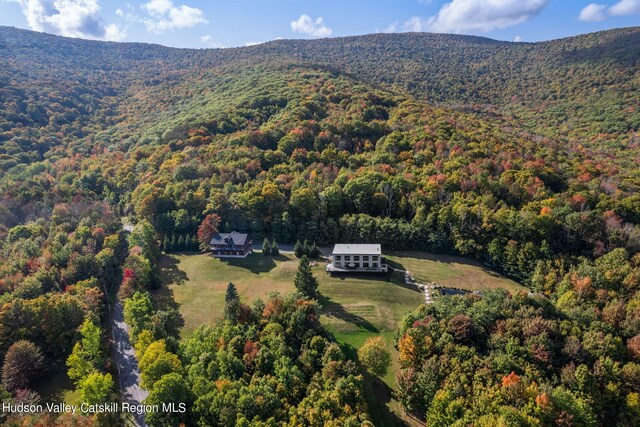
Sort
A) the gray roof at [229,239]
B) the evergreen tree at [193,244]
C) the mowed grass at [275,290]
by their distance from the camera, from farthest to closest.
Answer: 1. the evergreen tree at [193,244]
2. the gray roof at [229,239]
3. the mowed grass at [275,290]

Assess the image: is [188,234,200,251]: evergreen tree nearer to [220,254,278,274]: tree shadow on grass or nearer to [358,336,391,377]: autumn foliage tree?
[220,254,278,274]: tree shadow on grass

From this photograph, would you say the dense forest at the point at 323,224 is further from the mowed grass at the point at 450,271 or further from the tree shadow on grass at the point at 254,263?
the tree shadow on grass at the point at 254,263

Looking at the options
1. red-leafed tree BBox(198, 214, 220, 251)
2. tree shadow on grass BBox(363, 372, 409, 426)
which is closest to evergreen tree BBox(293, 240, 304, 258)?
red-leafed tree BBox(198, 214, 220, 251)

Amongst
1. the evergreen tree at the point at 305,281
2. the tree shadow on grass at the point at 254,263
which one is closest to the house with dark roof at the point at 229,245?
the tree shadow on grass at the point at 254,263

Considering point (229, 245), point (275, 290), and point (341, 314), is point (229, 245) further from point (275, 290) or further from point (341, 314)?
point (341, 314)

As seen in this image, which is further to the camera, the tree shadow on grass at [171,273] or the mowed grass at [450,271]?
the tree shadow on grass at [171,273]

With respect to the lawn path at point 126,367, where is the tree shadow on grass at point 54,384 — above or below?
below

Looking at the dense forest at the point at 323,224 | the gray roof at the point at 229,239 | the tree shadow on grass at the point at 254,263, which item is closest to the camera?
the dense forest at the point at 323,224

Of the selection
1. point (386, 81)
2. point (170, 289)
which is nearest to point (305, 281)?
point (170, 289)
